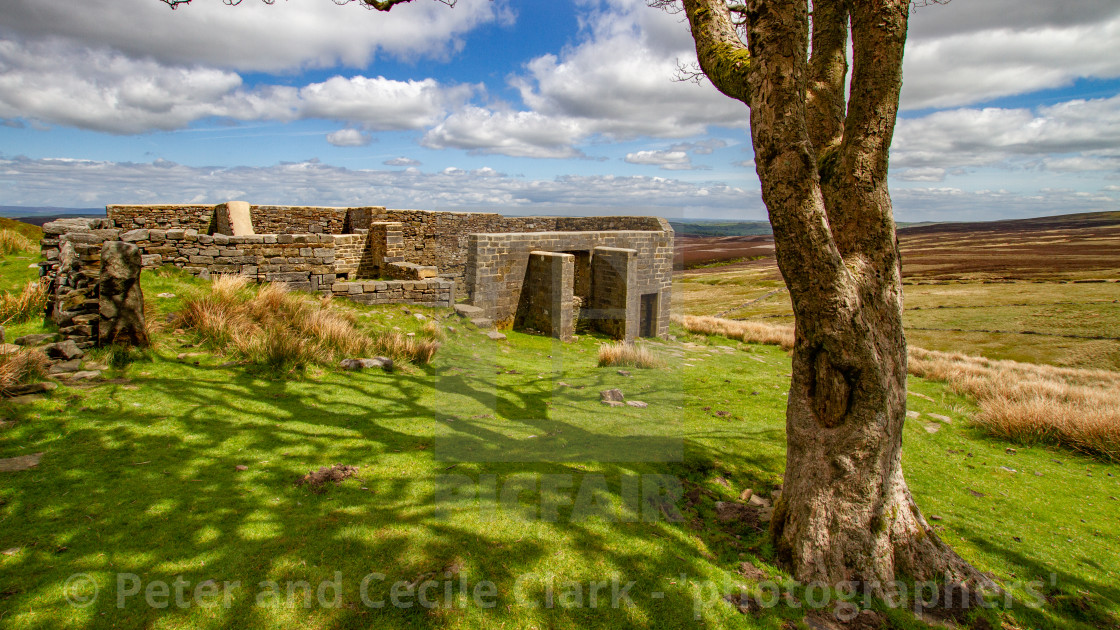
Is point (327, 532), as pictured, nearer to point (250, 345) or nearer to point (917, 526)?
point (917, 526)

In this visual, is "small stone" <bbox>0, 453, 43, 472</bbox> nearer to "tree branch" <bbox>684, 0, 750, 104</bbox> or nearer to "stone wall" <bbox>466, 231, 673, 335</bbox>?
"tree branch" <bbox>684, 0, 750, 104</bbox>

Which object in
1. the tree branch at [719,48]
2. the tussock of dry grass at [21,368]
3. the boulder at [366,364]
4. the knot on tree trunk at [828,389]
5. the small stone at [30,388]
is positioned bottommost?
the boulder at [366,364]

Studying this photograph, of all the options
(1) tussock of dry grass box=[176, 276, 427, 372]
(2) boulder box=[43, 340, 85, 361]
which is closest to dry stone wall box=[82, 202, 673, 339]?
(1) tussock of dry grass box=[176, 276, 427, 372]

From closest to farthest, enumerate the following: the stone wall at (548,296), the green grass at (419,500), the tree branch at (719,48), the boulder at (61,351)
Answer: the green grass at (419,500) → the tree branch at (719,48) → the boulder at (61,351) → the stone wall at (548,296)

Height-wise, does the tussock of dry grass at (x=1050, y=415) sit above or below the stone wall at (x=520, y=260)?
below

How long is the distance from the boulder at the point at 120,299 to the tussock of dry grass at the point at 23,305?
7.43ft

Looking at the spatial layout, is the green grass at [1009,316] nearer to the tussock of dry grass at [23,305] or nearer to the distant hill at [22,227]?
the tussock of dry grass at [23,305]

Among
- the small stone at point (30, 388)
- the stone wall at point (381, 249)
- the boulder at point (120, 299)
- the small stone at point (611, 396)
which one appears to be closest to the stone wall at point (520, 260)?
the stone wall at point (381, 249)

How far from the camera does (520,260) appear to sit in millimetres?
13516

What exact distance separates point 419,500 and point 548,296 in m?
9.76

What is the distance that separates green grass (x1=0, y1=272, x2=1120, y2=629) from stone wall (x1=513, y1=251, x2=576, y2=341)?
607 centimetres

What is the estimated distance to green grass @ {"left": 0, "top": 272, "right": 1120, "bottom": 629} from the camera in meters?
2.89

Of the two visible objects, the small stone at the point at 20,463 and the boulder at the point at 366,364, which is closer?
the small stone at the point at 20,463

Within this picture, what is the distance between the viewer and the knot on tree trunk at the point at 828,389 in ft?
11.6
